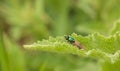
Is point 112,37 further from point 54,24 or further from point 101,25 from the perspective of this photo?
point 54,24

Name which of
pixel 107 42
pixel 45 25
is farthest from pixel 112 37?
pixel 45 25

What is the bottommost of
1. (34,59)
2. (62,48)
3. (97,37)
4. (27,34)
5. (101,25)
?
(62,48)

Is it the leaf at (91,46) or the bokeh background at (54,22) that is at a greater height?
the bokeh background at (54,22)

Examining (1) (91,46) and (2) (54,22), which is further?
(2) (54,22)

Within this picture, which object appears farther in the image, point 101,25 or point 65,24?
point 65,24

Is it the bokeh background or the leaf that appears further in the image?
the bokeh background

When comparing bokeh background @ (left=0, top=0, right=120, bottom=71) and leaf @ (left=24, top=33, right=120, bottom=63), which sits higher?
bokeh background @ (left=0, top=0, right=120, bottom=71)

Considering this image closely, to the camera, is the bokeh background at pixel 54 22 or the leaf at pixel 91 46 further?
the bokeh background at pixel 54 22

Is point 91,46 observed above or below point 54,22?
below
